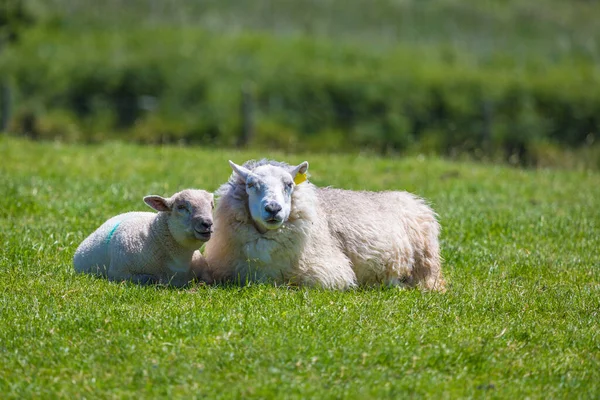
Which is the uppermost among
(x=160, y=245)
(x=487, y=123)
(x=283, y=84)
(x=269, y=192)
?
(x=269, y=192)

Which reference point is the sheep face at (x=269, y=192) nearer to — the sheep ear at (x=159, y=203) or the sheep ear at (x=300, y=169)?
the sheep ear at (x=300, y=169)

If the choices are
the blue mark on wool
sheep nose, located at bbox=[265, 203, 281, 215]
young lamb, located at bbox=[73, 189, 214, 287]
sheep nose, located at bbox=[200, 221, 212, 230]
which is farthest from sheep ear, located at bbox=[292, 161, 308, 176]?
the blue mark on wool

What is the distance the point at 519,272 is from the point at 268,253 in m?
2.95

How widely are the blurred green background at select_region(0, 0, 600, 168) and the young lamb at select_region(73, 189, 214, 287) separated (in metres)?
13.0

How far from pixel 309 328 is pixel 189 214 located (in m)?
2.04

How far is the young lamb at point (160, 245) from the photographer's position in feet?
27.2

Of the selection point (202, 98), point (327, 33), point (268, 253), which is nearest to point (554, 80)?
point (327, 33)

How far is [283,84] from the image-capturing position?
29.3 meters

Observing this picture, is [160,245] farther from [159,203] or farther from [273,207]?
[273,207]

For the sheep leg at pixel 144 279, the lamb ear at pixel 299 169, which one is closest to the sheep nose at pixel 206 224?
the sheep leg at pixel 144 279

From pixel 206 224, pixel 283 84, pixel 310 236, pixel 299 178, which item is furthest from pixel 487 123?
pixel 206 224

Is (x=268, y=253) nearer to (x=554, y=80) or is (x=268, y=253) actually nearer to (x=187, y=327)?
(x=187, y=327)

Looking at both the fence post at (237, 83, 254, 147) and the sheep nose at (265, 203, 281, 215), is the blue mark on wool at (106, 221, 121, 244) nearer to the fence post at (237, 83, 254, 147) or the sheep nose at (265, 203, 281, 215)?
the sheep nose at (265, 203, 281, 215)

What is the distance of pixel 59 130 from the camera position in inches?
1049
